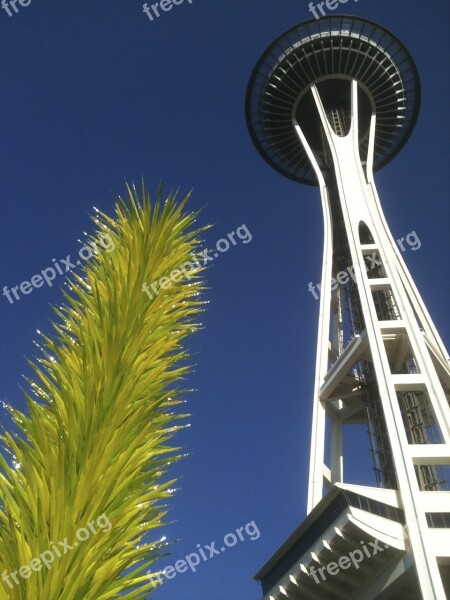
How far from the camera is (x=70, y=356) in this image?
1.55m

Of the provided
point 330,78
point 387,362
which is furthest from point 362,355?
point 330,78

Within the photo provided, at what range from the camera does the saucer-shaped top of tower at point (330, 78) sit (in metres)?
42.1

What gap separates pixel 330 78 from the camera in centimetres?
4250

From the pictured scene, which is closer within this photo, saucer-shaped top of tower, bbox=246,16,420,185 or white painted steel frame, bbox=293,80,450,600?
white painted steel frame, bbox=293,80,450,600

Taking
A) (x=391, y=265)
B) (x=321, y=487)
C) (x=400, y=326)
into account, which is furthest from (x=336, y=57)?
(x=321, y=487)

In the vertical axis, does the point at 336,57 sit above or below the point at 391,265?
above

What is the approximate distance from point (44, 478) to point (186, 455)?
418mm

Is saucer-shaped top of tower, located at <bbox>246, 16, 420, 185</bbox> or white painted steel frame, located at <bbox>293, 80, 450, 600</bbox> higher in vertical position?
saucer-shaped top of tower, located at <bbox>246, 16, 420, 185</bbox>

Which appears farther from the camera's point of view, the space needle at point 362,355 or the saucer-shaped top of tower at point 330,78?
the saucer-shaped top of tower at point 330,78

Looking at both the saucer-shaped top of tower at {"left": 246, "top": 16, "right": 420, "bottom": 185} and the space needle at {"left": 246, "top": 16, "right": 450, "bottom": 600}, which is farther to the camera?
the saucer-shaped top of tower at {"left": 246, "top": 16, "right": 420, "bottom": 185}

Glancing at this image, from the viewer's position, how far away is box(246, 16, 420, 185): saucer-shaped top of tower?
4209 centimetres

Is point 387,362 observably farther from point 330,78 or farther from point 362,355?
point 330,78

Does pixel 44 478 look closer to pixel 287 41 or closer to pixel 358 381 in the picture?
pixel 358 381

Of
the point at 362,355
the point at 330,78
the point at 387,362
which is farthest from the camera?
the point at 330,78
